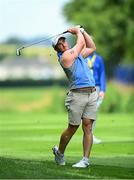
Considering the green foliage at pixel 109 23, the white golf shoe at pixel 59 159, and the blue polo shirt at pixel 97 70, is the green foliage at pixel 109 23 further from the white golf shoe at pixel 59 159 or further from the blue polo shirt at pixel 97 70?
the white golf shoe at pixel 59 159

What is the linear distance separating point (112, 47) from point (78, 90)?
5885 centimetres

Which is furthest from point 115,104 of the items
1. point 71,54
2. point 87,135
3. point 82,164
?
point 71,54

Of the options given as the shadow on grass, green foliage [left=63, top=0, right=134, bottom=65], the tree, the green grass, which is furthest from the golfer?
green foliage [left=63, top=0, right=134, bottom=65]

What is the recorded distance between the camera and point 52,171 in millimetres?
12234

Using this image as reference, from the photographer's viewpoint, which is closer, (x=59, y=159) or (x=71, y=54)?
(x=71, y=54)

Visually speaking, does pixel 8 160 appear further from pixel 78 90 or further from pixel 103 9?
pixel 103 9

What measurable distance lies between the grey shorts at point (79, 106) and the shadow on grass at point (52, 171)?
0.75m

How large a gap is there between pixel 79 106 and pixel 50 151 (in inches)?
136

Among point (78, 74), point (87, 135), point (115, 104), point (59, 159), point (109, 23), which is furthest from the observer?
point (109, 23)

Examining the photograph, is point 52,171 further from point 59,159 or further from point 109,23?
point 109,23

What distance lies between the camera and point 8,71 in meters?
187

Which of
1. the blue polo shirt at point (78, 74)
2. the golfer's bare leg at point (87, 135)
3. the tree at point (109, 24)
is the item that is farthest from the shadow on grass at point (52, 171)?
the tree at point (109, 24)

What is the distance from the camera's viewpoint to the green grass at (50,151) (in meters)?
12.2

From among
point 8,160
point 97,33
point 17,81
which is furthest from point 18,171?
point 17,81
